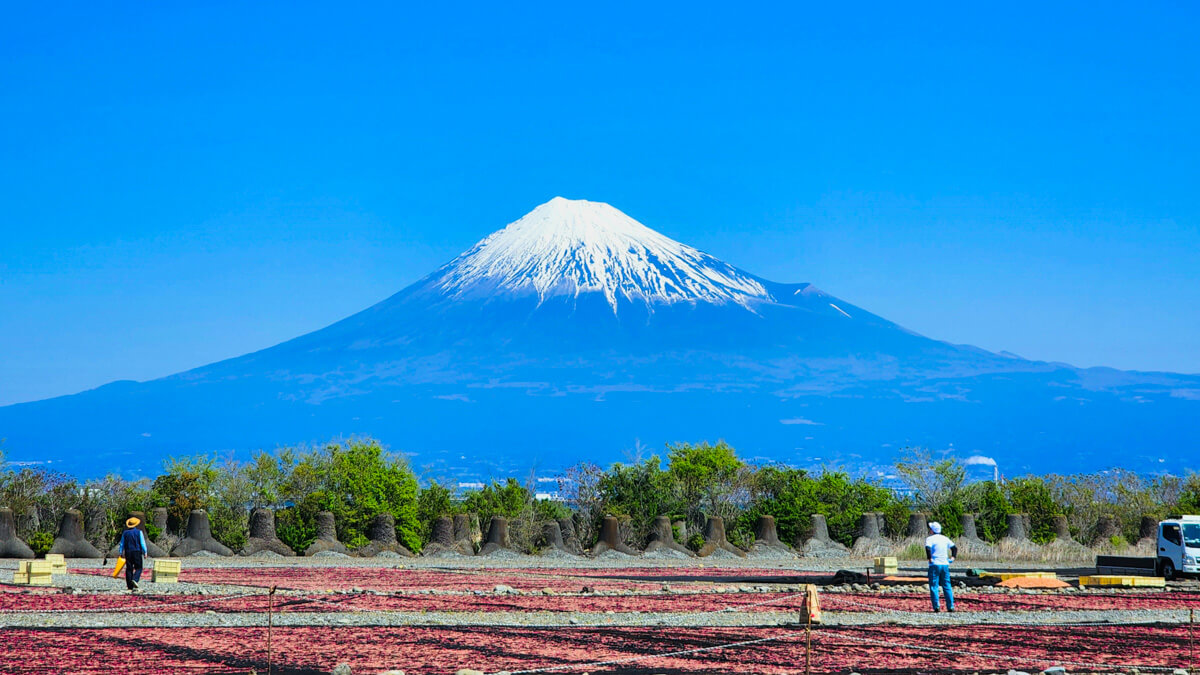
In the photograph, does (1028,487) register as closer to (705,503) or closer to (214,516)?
(705,503)

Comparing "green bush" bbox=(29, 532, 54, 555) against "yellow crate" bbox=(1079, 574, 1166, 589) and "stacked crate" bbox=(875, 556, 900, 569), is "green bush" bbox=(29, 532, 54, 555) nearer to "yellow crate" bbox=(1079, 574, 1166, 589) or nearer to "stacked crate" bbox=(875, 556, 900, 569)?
"stacked crate" bbox=(875, 556, 900, 569)

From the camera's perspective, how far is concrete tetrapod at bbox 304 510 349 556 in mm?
36156

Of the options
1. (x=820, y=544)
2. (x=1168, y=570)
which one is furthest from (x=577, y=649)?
(x=820, y=544)

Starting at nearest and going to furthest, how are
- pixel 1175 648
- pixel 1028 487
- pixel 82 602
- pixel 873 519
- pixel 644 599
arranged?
pixel 1175 648 → pixel 82 602 → pixel 644 599 → pixel 873 519 → pixel 1028 487

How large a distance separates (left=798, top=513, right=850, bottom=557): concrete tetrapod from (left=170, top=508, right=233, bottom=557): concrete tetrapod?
1603cm

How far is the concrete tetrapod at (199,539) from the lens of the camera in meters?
34.9

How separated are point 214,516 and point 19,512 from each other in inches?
199

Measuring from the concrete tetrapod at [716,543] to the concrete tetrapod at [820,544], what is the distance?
1.98 metres

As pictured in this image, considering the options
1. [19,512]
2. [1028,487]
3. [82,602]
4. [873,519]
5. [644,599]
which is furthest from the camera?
[1028,487]

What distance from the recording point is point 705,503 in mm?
42000

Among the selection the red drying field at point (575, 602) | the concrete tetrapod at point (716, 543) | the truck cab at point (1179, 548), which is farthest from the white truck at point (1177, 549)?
the concrete tetrapod at point (716, 543)

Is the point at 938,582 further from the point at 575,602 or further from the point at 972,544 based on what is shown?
the point at 972,544

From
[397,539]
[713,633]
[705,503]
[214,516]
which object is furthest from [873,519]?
[713,633]

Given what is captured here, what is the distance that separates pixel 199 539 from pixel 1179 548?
23551mm
